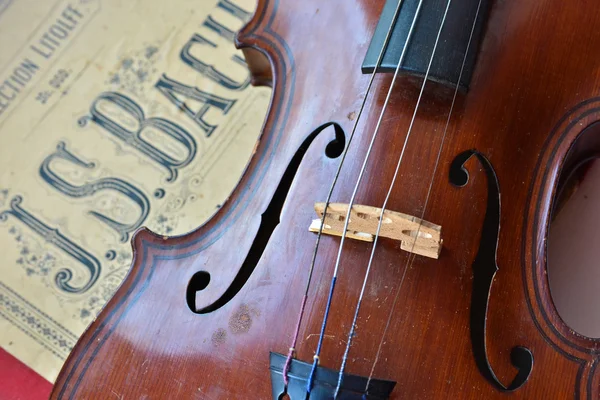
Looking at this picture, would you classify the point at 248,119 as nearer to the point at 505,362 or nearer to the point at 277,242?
the point at 277,242

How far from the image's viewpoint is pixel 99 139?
144 cm

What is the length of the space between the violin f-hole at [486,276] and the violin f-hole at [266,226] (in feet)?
0.64

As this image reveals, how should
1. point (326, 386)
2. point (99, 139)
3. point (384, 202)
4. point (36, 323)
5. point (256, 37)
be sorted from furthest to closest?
point (99, 139) → point (36, 323) → point (256, 37) → point (384, 202) → point (326, 386)

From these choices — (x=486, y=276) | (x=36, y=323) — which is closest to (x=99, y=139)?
(x=36, y=323)

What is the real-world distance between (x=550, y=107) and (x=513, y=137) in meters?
0.09

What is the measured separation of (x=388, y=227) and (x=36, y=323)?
2.95ft

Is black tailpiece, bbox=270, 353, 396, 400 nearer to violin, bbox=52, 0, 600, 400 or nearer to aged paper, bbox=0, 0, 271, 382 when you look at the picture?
violin, bbox=52, 0, 600, 400

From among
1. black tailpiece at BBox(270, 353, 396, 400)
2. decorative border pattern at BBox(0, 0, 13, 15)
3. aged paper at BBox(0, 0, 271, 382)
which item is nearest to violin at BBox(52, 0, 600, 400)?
black tailpiece at BBox(270, 353, 396, 400)

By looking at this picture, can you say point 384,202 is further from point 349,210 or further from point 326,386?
point 326,386

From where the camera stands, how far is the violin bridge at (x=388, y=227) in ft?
2.77

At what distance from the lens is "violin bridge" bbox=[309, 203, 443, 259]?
84 cm

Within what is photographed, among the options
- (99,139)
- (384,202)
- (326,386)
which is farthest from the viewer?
(99,139)

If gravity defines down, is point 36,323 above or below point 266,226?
below

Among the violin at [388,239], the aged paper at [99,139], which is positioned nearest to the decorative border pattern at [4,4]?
the aged paper at [99,139]
